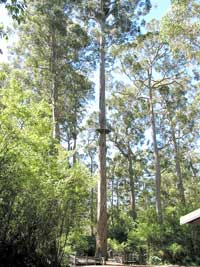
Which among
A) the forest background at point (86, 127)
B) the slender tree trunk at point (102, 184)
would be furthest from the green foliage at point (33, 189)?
the slender tree trunk at point (102, 184)

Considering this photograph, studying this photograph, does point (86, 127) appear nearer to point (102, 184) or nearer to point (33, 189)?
point (102, 184)

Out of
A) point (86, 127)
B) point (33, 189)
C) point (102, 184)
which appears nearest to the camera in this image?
point (33, 189)

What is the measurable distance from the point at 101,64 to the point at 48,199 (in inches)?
444

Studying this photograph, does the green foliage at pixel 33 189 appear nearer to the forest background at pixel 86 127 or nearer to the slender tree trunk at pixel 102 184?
the forest background at pixel 86 127

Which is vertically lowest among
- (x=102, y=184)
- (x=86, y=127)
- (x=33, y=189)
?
(x=33, y=189)

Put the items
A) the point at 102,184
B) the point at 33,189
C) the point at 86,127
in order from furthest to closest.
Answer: the point at 86,127
the point at 102,184
the point at 33,189

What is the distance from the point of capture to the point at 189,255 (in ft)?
56.7

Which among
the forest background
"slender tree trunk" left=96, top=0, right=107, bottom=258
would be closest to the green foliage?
the forest background

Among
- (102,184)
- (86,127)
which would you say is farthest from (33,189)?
(86,127)

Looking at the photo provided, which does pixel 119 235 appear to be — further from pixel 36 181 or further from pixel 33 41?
pixel 36 181

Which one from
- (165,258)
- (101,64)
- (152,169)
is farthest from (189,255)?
(152,169)

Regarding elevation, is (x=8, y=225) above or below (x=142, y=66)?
below

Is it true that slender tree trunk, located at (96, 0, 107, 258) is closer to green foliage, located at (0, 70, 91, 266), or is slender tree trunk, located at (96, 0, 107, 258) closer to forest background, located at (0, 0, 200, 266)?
forest background, located at (0, 0, 200, 266)

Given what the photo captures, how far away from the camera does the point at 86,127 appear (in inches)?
1220
